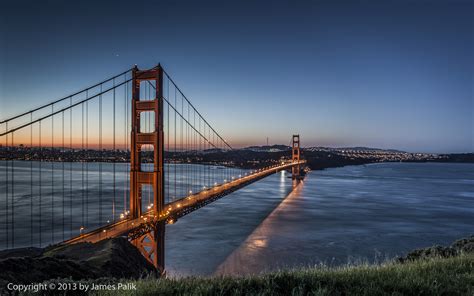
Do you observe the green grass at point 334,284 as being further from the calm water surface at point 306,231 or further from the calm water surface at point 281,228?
the calm water surface at point 306,231

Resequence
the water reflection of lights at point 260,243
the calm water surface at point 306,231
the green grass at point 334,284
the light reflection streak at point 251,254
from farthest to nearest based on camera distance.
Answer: the water reflection of lights at point 260,243 < the calm water surface at point 306,231 < the light reflection streak at point 251,254 < the green grass at point 334,284

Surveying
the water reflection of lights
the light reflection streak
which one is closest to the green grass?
the light reflection streak

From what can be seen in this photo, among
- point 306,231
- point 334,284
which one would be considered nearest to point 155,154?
point 334,284

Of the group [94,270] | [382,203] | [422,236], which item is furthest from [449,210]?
[94,270]

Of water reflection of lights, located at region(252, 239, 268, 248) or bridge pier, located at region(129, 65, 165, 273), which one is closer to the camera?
bridge pier, located at region(129, 65, 165, 273)

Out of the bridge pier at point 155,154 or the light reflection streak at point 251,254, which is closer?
the bridge pier at point 155,154

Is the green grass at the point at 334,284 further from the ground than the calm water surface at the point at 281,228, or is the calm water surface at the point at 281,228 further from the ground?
the green grass at the point at 334,284

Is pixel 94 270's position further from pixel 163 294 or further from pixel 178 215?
→ pixel 178 215

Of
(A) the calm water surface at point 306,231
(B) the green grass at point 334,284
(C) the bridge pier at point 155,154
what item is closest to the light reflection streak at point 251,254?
(A) the calm water surface at point 306,231

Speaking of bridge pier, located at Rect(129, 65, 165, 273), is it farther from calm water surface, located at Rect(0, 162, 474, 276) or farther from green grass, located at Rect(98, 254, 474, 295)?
green grass, located at Rect(98, 254, 474, 295)
